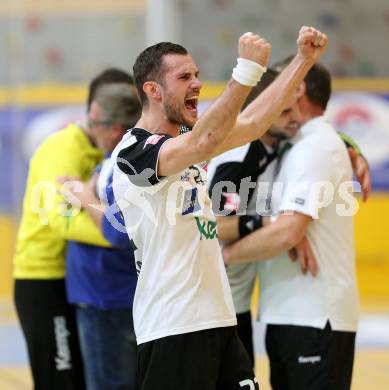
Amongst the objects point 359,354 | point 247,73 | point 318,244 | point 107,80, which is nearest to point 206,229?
point 247,73

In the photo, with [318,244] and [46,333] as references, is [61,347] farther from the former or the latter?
[318,244]

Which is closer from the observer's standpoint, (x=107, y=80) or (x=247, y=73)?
(x=247, y=73)

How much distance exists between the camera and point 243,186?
484 cm

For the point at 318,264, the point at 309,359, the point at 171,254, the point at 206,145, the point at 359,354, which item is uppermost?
the point at 206,145

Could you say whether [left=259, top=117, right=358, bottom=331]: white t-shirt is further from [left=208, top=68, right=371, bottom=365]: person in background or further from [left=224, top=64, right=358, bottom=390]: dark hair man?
[left=208, top=68, right=371, bottom=365]: person in background

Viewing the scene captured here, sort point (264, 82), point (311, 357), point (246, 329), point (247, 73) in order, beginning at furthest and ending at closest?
point (246, 329)
point (264, 82)
point (311, 357)
point (247, 73)

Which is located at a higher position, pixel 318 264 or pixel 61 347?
pixel 318 264

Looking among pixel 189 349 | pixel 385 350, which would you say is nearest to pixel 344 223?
pixel 189 349

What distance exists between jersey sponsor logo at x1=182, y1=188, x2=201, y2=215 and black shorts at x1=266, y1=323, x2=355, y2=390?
101 cm

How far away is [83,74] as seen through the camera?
36.0 ft

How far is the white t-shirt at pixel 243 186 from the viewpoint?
4.80 metres

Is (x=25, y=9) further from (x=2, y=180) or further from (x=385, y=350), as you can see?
(x=385, y=350)

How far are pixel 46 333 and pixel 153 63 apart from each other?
212 cm

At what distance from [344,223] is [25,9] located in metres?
7.08
